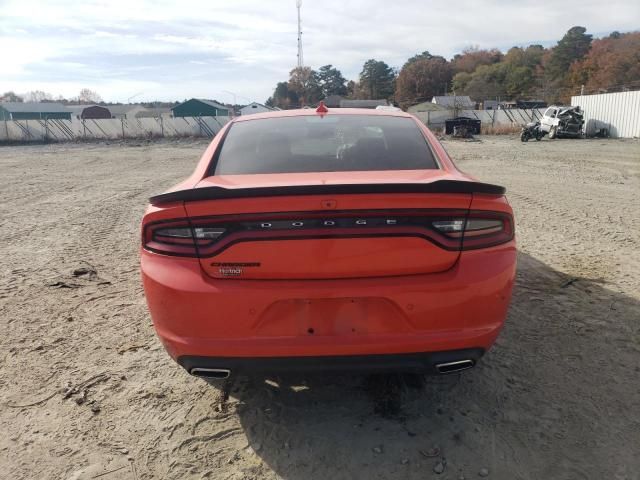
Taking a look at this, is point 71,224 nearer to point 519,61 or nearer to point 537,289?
point 537,289

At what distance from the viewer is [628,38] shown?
71.4 m

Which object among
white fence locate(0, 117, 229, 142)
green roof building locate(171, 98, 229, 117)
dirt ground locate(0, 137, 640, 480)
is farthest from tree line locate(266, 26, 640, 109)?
dirt ground locate(0, 137, 640, 480)

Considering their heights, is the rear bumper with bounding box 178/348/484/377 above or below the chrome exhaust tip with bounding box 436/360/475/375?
above

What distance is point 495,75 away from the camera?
84438mm

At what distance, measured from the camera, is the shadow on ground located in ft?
7.53

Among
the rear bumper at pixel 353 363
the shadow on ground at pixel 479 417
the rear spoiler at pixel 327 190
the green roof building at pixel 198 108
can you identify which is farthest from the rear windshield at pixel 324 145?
the green roof building at pixel 198 108

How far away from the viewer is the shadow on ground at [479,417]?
Result: 7.53 ft

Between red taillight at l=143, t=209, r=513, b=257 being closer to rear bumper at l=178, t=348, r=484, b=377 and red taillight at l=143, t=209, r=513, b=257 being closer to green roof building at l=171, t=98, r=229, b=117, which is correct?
rear bumper at l=178, t=348, r=484, b=377

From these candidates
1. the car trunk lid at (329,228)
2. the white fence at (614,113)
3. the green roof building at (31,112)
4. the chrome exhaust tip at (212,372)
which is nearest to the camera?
the car trunk lid at (329,228)

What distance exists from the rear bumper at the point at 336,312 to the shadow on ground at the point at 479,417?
1.09ft

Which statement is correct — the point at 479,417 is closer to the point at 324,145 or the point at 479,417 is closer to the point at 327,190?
the point at 327,190

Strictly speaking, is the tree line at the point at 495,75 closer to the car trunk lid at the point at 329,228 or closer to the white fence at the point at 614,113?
the white fence at the point at 614,113

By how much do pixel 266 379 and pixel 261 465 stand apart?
2.54ft

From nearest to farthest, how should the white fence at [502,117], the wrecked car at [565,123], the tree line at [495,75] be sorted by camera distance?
the wrecked car at [565,123]
the white fence at [502,117]
the tree line at [495,75]
